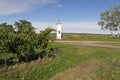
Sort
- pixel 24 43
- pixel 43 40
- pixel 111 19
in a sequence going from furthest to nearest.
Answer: pixel 111 19, pixel 43 40, pixel 24 43

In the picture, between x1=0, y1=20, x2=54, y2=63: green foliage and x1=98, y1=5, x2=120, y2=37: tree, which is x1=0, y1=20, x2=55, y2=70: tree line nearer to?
x1=0, y1=20, x2=54, y2=63: green foliage

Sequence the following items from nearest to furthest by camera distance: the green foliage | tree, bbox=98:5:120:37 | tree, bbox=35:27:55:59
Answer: the green foliage < tree, bbox=35:27:55:59 < tree, bbox=98:5:120:37

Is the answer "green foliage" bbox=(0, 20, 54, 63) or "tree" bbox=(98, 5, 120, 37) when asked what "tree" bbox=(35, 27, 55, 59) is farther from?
"tree" bbox=(98, 5, 120, 37)

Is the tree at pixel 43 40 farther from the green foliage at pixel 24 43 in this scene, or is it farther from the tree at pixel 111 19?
the tree at pixel 111 19

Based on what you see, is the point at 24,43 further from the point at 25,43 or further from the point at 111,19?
the point at 111,19

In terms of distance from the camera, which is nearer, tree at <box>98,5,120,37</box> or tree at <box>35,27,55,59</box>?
tree at <box>35,27,55,59</box>

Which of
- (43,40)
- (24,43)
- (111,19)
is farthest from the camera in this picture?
(111,19)

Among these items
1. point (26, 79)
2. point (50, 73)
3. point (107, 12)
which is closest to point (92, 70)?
point (50, 73)

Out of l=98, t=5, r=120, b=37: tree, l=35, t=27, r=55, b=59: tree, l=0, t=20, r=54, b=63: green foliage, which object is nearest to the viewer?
l=0, t=20, r=54, b=63: green foliage

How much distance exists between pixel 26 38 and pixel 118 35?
6441 centimetres

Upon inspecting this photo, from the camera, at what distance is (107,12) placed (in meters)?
75.4

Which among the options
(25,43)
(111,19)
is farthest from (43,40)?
(111,19)

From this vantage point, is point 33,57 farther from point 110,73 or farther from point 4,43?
point 110,73

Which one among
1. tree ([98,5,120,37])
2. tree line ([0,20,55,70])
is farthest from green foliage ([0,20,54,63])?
tree ([98,5,120,37])
